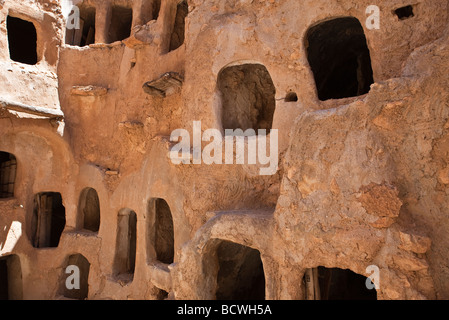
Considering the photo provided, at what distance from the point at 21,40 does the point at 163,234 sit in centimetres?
823

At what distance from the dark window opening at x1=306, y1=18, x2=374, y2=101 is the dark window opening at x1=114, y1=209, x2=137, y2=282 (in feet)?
19.2

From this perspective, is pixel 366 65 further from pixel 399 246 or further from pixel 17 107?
pixel 17 107

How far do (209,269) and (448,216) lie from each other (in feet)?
11.3

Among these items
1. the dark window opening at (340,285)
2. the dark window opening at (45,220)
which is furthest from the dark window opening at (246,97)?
the dark window opening at (45,220)

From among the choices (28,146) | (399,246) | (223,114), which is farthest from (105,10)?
(399,246)

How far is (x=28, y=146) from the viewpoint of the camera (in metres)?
8.49

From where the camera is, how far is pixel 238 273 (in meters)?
6.65

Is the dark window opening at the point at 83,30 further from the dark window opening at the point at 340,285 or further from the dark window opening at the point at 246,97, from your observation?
the dark window opening at the point at 340,285

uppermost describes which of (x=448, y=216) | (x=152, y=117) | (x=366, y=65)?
(x=366, y=65)

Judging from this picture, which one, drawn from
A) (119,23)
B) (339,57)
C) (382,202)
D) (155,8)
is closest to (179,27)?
(155,8)

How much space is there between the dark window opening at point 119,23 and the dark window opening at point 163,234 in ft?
18.4

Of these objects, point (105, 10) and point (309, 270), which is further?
point (105, 10)

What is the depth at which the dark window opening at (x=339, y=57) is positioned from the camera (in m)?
6.27

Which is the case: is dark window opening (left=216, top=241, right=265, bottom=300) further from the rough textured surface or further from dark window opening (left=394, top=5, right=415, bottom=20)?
dark window opening (left=394, top=5, right=415, bottom=20)
